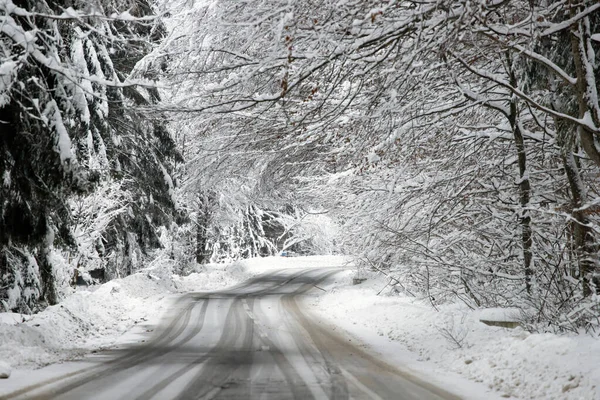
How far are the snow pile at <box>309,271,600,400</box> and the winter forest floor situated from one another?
0.01 meters

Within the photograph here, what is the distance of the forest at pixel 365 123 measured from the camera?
19.4ft

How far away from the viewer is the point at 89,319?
→ 13.0 m

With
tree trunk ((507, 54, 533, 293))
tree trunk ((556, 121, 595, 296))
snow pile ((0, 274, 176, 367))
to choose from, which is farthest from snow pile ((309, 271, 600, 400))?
snow pile ((0, 274, 176, 367))

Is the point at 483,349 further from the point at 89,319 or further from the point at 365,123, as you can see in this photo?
the point at 89,319

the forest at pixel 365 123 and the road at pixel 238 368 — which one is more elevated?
the forest at pixel 365 123

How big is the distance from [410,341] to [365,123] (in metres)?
5.21

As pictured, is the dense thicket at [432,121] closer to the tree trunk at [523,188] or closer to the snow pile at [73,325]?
the tree trunk at [523,188]

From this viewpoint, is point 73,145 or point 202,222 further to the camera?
point 202,222

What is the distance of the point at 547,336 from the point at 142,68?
7670 millimetres

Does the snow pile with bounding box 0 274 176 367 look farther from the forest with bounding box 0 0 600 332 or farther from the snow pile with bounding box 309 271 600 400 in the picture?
the snow pile with bounding box 309 271 600 400

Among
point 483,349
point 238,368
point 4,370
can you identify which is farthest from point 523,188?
point 4,370

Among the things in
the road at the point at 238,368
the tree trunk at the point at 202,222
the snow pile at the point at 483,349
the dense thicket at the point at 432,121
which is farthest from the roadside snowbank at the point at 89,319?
the tree trunk at the point at 202,222

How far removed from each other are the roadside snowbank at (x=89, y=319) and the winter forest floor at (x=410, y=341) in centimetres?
3

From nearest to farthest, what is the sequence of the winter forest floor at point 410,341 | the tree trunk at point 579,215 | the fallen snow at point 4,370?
1. the winter forest floor at point 410,341
2. the fallen snow at point 4,370
3. the tree trunk at point 579,215
